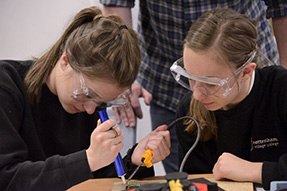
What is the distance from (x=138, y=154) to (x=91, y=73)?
1.05 ft

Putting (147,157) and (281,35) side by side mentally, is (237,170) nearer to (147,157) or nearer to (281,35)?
(147,157)

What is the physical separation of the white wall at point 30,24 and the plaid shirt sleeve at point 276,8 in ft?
3.72

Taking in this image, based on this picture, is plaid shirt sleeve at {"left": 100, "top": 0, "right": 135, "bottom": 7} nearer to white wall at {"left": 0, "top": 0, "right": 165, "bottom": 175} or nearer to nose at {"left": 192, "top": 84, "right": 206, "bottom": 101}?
nose at {"left": 192, "top": 84, "right": 206, "bottom": 101}

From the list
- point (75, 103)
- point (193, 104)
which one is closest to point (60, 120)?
point (75, 103)

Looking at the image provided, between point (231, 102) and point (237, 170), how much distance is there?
0.31 meters

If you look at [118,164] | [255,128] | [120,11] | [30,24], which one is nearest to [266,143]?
[255,128]

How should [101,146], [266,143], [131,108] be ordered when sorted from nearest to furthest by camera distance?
[101,146] → [266,143] → [131,108]

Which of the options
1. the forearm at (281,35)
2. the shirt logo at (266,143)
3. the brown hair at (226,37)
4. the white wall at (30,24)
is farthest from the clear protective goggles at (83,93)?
the white wall at (30,24)

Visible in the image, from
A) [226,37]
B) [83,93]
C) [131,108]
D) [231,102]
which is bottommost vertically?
[131,108]

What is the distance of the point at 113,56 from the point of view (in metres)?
1.21

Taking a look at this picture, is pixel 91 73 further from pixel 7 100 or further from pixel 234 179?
pixel 234 179

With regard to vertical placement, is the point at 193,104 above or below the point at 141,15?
below

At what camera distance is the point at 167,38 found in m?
1.72

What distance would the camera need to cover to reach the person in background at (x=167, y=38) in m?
1.65
